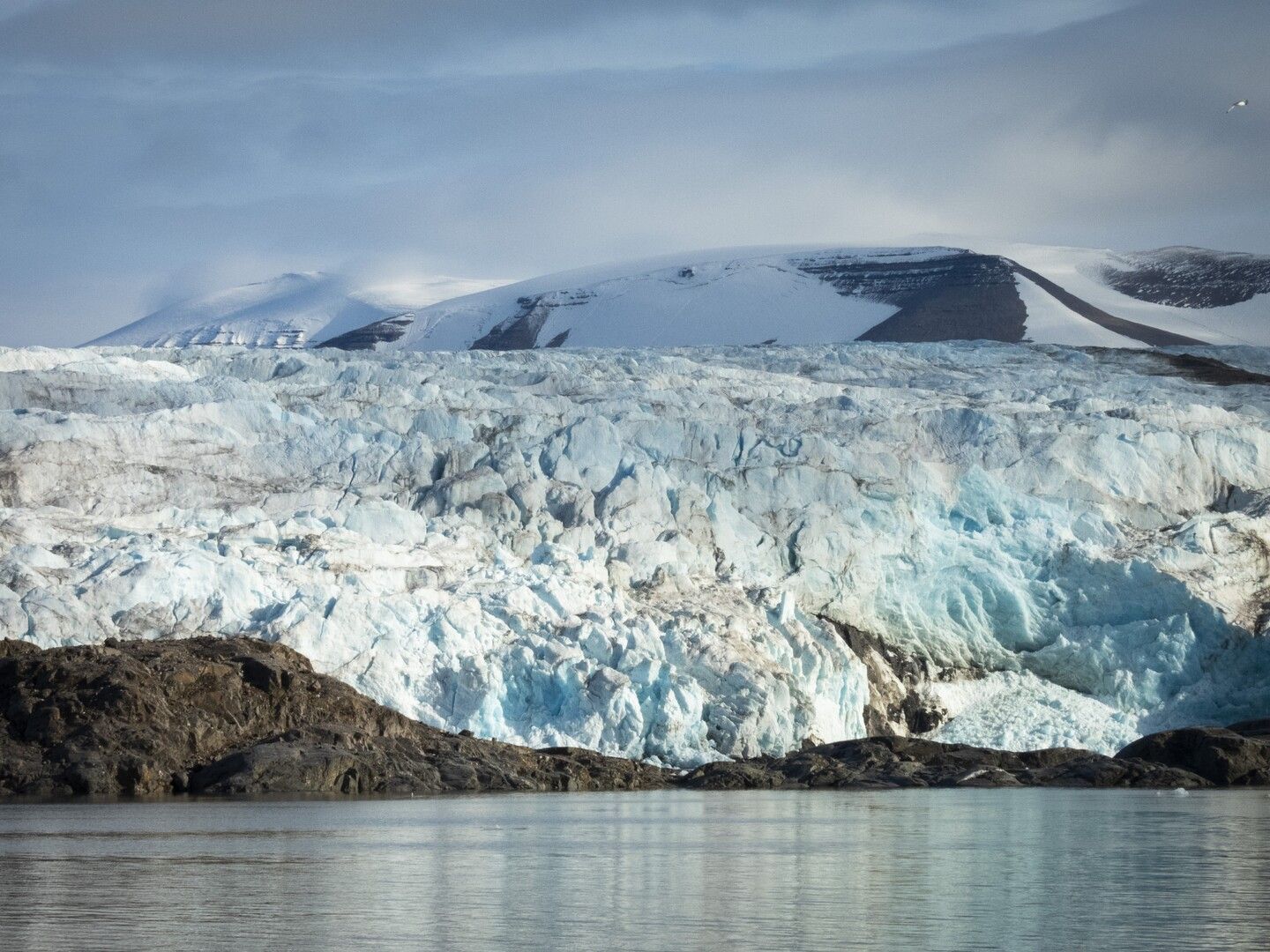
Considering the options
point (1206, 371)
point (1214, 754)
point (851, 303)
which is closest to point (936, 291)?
point (851, 303)

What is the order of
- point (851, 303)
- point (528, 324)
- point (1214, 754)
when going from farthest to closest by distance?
1. point (851, 303)
2. point (528, 324)
3. point (1214, 754)

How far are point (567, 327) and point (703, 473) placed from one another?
45.6 m

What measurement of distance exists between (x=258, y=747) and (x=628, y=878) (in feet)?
51.3

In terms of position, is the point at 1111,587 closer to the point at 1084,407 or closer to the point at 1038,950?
the point at 1084,407

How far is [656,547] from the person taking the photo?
132 ft

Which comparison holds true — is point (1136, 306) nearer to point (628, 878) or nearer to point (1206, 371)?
point (1206, 371)

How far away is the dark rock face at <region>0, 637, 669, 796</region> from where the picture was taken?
3039 cm

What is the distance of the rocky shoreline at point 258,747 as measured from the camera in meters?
30.5

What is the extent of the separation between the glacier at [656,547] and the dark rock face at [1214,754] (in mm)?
1581

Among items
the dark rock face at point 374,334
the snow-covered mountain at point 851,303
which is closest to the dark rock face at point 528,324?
the snow-covered mountain at point 851,303

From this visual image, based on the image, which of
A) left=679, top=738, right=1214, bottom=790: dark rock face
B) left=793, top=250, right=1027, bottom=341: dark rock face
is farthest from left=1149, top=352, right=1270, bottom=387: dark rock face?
left=679, top=738, right=1214, bottom=790: dark rock face

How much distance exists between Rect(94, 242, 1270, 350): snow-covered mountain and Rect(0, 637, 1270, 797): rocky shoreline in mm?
45634

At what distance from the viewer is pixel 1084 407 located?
167ft

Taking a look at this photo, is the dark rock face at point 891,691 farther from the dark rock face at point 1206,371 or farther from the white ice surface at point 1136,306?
the white ice surface at point 1136,306
